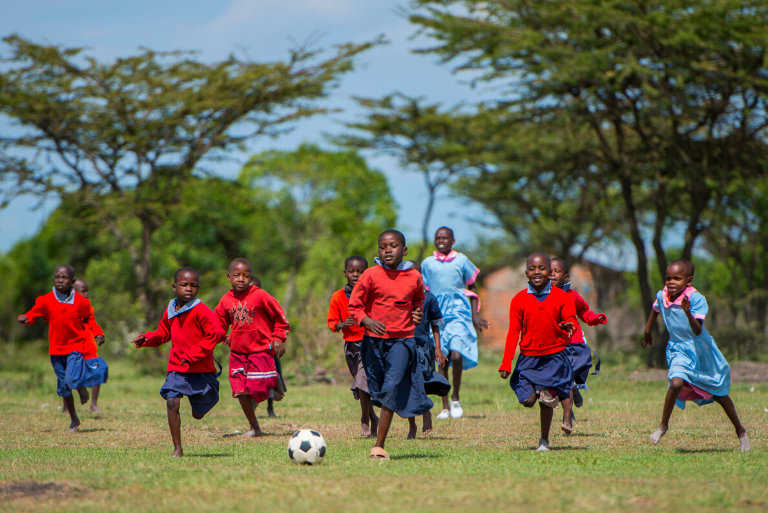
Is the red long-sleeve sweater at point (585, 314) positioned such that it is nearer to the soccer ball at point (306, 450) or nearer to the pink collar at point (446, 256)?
the pink collar at point (446, 256)

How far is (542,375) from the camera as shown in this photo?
6668mm

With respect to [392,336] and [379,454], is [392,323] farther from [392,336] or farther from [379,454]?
[379,454]

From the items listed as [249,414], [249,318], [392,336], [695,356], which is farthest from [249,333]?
[695,356]

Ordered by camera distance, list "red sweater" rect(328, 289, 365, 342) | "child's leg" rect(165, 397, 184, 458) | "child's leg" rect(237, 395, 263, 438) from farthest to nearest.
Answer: "red sweater" rect(328, 289, 365, 342) → "child's leg" rect(237, 395, 263, 438) → "child's leg" rect(165, 397, 184, 458)

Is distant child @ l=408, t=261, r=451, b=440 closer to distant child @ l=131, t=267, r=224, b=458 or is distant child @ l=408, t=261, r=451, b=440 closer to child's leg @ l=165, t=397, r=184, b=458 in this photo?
distant child @ l=131, t=267, r=224, b=458

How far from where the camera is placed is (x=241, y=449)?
23.2ft

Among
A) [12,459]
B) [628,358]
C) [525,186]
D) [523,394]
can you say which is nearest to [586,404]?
[523,394]

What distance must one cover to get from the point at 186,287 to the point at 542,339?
3.01 meters

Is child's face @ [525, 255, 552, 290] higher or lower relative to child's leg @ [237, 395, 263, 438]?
higher

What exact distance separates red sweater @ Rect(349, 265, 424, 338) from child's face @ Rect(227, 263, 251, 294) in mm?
1812

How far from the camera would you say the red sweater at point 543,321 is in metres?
6.75

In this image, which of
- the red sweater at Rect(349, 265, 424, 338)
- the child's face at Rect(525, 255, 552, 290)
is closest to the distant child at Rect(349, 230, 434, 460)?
the red sweater at Rect(349, 265, 424, 338)

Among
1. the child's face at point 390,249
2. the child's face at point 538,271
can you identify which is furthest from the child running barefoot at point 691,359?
the child's face at point 390,249

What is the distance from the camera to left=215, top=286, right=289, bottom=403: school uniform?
7867 mm
